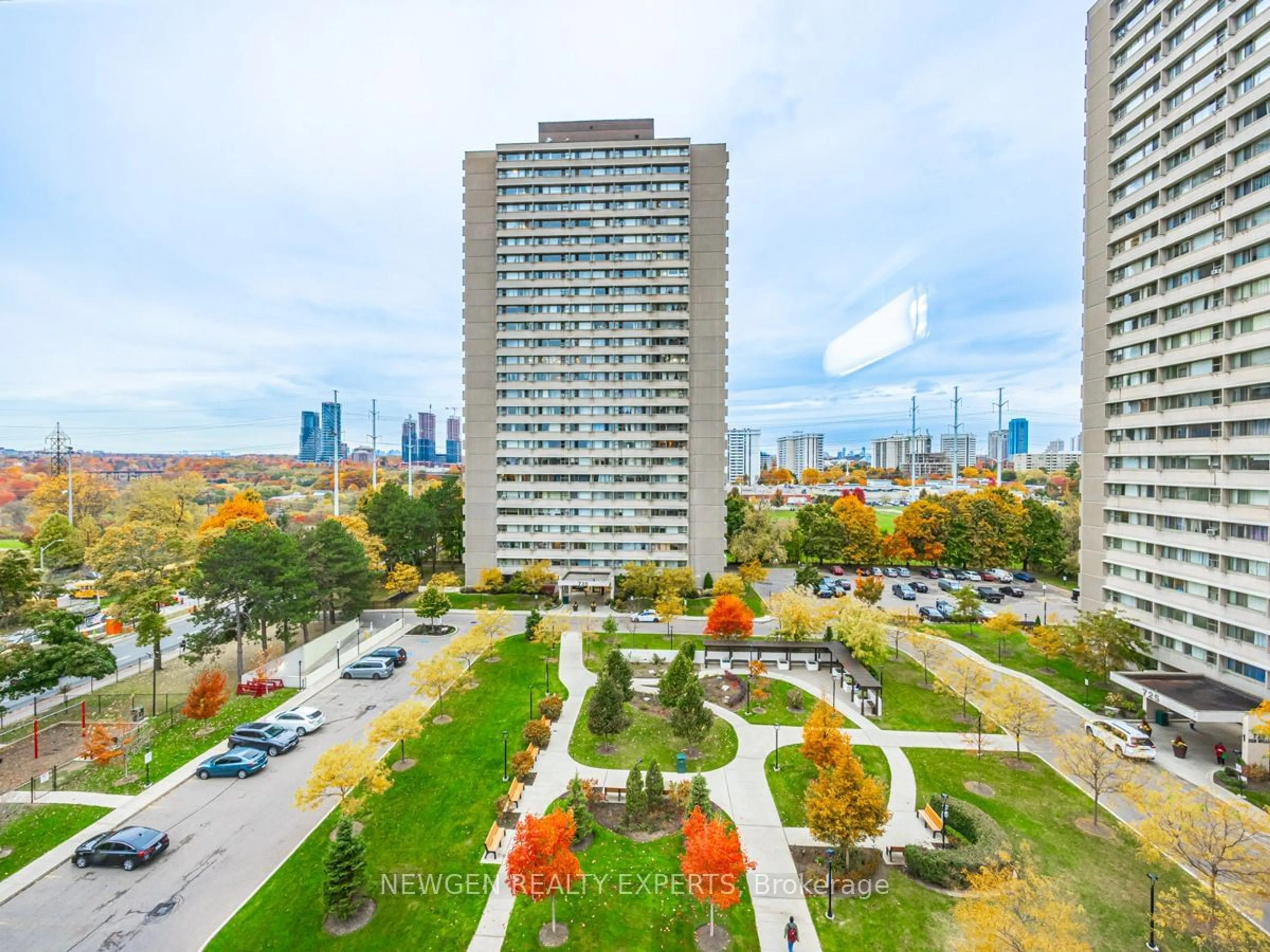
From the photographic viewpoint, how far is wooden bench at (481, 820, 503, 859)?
18.1 metres

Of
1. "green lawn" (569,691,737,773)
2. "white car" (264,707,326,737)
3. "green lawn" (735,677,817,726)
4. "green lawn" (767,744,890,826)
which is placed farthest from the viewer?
"green lawn" (735,677,817,726)

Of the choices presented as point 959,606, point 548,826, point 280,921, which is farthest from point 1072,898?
point 959,606

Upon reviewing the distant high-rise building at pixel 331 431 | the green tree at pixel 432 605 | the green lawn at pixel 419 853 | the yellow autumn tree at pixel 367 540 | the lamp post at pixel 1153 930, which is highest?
the distant high-rise building at pixel 331 431

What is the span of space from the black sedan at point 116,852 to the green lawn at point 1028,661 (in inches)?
1356

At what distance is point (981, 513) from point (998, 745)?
44.7m

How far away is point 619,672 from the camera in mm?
28031

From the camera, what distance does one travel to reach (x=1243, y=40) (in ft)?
85.5

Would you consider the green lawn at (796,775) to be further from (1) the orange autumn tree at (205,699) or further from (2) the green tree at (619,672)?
(1) the orange autumn tree at (205,699)

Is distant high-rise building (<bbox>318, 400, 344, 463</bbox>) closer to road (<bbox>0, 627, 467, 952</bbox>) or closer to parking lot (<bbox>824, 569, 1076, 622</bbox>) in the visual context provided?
road (<bbox>0, 627, 467, 952</bbox>)

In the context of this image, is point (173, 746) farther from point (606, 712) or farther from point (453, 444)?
point (453, 444)

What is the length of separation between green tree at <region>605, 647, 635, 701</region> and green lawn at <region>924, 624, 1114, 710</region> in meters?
15.6

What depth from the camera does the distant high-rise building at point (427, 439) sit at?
616 feet

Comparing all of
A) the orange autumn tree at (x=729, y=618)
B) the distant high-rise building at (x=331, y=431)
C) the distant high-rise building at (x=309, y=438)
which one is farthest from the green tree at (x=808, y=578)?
the distant high-rise building at (x=309, y=438)

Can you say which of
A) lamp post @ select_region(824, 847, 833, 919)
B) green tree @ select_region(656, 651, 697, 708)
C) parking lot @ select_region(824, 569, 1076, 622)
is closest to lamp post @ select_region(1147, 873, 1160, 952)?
lamp post @ select_region(824, 847, 833, 919)
